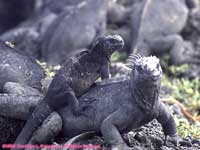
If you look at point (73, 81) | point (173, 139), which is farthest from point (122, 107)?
point (173, 139)

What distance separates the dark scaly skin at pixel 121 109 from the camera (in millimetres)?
5280

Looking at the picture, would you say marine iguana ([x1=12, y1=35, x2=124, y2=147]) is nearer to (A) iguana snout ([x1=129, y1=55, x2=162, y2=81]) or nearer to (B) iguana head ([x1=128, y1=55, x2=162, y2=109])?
(B) iguana head ([x1=128, y1=55, x2=162, y2=109])

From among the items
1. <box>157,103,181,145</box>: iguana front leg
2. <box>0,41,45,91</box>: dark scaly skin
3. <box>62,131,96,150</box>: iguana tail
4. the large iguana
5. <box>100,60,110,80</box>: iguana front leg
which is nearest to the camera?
the large iguana

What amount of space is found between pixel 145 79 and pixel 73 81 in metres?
0.94

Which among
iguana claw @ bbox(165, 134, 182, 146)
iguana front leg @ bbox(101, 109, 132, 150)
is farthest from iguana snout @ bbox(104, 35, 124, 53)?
iguana claw @ bbox(165, 134, 182, 146)

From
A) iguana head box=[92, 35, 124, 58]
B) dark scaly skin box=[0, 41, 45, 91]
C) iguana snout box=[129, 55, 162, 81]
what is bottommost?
dark scaly skin box=[0, 41, 45, 91]

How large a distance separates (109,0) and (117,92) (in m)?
8.17

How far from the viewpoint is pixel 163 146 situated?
5.97 meters

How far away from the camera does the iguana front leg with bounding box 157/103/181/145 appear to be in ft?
18.7

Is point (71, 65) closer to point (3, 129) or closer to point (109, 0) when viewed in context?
point (3, 129)

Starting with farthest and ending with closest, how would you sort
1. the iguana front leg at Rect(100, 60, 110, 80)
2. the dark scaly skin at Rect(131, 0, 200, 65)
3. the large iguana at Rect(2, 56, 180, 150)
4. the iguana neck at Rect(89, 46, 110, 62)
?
the dark scaly skin at Rect(131, 0, 200, 65) → the iguana front leg at Rect(100, 60, 110, 80) → the iguana neck at Rect(89, 46, 110, 62) → the large iguana at Rect(2, 56, 180, 150)

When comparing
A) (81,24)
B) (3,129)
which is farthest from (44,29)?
(3,129)

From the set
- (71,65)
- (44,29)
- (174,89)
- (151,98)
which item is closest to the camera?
(151,98)

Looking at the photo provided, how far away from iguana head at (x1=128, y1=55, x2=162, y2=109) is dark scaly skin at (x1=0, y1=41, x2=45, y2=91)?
6.57ft
